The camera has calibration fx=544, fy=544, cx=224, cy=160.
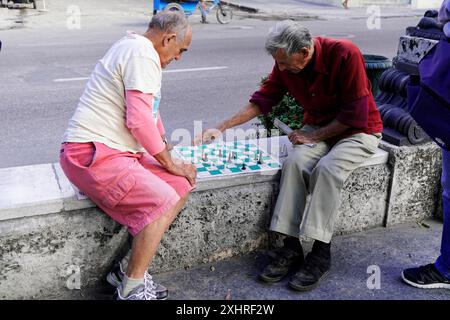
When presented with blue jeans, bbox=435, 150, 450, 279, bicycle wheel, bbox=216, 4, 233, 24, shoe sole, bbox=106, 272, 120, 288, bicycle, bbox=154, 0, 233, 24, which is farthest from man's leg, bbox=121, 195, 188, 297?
bicycle wheel, bbox=216, 4, 233, 24

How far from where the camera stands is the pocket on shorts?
8.64 ft

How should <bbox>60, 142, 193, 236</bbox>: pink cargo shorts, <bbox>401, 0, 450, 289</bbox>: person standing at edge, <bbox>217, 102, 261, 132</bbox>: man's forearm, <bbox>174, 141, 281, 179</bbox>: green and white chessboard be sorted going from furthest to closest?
1. <bbox>217, 102, 261, 132</bbox>: man's forearm
2. <bbox>174, 141, 281, 179</bbox>: green and white chessboard
3. <bbox>60, 142, 193, 236</bbox>: pink cargo shorts
4. <bbox>401, 0, 450, 289</bbox>: person standing at edge

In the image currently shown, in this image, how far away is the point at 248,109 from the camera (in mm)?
3459

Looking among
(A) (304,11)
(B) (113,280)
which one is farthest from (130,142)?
(A) (304,11)

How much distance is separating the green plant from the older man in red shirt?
33.1 inches

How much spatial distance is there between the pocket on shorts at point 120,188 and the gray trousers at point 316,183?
90cm

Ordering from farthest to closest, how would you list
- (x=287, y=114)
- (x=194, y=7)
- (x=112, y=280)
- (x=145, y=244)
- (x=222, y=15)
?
(x=222, y=15), (x=194, y=7), (x=287, y=114), (x=112, y=280), (x=145, y=244)

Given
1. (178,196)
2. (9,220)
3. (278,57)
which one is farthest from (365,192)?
(9,220)

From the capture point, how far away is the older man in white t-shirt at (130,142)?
2604 millimetres

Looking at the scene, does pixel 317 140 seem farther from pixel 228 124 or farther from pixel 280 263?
pixel 280 263

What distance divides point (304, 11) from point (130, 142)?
16233 mm

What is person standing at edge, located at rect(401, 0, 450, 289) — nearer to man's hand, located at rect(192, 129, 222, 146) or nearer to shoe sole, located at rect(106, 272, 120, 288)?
man's hand, located at rect(192, 129, 222, 146)

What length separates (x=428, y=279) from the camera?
9.93 feet
